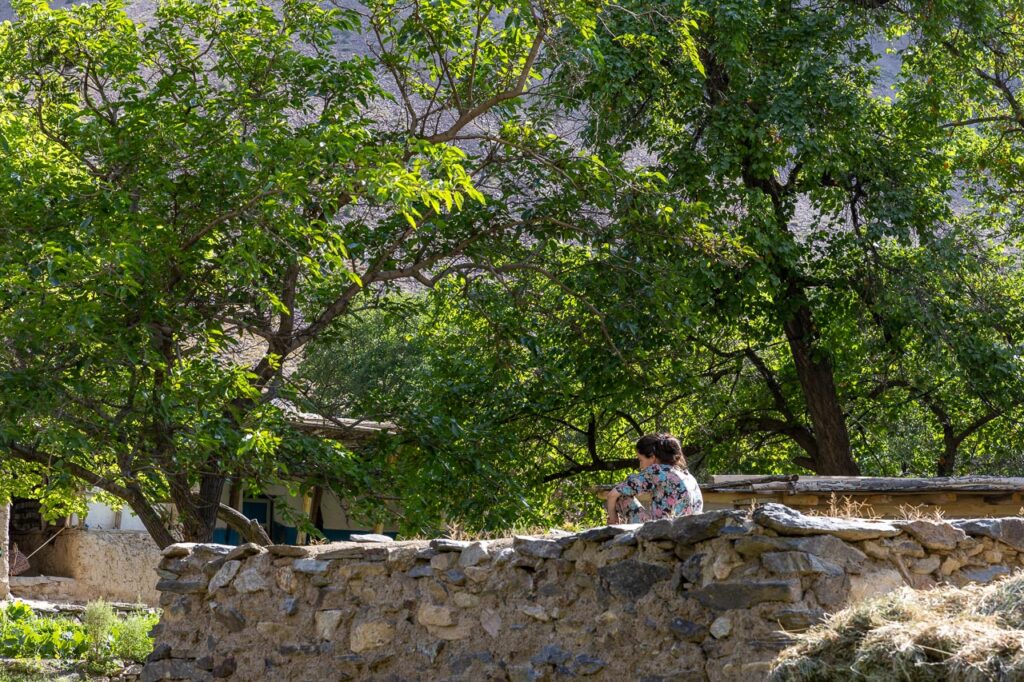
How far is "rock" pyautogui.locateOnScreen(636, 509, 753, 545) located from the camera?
4398 mm

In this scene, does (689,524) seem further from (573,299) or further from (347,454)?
(573,299)

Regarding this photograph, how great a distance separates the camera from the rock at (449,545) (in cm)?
559

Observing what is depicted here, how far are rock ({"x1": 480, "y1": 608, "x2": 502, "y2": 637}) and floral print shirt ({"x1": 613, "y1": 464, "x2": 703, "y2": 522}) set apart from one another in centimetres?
89

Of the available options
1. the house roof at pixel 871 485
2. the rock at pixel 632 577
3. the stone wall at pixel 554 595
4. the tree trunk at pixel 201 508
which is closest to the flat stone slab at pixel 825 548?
the stone wall at pixel 554 595

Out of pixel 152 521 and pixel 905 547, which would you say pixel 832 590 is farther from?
pixel 152 521

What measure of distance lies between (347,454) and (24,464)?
10.6 feet

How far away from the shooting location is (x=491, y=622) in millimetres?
5367

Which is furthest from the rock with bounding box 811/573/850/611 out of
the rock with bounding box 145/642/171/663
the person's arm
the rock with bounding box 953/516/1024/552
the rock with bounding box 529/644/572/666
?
the rock with bounding box 145/642/171/663

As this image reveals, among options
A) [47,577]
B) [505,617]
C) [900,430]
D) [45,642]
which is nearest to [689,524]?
[505,617]

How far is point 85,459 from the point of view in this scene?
800 cm

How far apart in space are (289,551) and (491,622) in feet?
5.03

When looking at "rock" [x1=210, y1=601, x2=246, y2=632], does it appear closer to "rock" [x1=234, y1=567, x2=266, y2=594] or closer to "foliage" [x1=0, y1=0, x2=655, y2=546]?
"rock" [x1=234, y1=567, x2=266, y2=594]

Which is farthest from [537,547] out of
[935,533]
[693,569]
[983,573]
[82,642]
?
[82,642]

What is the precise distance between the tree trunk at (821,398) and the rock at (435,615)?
28.9 ft
